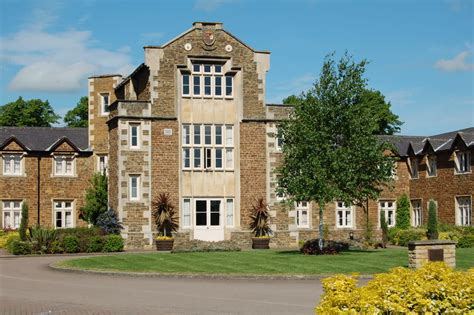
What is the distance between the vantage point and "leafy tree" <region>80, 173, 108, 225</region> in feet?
156

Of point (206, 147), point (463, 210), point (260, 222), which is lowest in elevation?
point (260, 222)

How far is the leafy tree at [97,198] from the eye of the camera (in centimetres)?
4747

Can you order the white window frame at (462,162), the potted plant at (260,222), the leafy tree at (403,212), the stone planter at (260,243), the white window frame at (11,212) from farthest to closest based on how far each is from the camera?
the leafy tree at (403,212) → the white window frame at (11,212) → the white window frame at (462,162) → the potted plant at (260,222) → the stone planter at (260,243)

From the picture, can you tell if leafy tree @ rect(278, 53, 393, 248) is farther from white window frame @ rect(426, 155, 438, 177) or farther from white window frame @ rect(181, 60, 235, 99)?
white window frame @ rect(426, 155, 438, 177)

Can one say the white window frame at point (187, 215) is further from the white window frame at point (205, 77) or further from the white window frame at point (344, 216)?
the white window frame at point (344, 216)

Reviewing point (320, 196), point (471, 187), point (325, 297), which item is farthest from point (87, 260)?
point (471, 187)

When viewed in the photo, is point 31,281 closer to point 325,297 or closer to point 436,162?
point 325,297

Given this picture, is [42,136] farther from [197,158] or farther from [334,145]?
[334,145]

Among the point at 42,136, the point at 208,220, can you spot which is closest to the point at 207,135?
the point at 208,220

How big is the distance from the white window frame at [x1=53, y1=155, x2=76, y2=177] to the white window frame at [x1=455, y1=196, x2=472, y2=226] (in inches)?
969

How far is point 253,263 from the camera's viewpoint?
29.2 meters

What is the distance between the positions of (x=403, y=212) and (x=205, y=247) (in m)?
17.6

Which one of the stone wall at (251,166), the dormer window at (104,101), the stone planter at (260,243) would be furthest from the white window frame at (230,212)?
the dormer window at (104,101)

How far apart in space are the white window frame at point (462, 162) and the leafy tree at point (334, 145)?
13.5m
